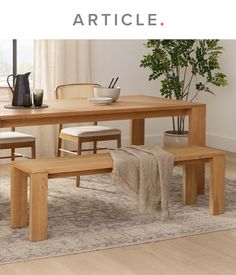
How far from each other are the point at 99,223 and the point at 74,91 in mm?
1728

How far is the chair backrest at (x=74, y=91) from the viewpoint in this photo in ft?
18.7

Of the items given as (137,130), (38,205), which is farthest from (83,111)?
(137,130)

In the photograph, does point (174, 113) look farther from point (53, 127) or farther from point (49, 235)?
point (53, 127)

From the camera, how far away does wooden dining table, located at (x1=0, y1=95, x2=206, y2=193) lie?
441cm

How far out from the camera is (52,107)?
4.75m

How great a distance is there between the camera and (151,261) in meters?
3.62

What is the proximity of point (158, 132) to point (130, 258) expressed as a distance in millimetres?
3861

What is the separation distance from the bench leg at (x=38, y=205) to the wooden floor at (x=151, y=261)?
32 centimetres

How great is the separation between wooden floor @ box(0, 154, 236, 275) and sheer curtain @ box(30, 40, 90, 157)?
2.81m

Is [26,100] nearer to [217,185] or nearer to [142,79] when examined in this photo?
[217,185]

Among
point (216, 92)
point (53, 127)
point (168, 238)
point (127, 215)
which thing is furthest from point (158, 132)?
point (168, 238)

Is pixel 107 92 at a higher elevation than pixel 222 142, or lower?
higher
